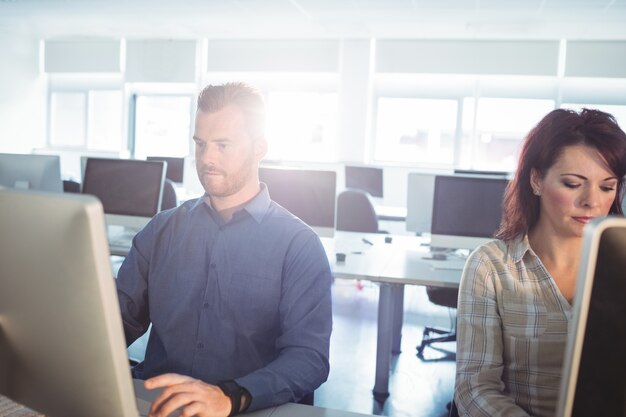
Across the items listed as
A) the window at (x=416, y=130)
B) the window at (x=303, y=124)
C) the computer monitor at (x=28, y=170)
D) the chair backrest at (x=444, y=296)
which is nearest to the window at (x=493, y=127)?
the window at (x=416, y=130)

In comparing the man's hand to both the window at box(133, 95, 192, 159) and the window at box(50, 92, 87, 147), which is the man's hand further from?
the window at box(50, 92, 87, 147)

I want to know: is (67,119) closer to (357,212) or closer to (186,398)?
(357,212)

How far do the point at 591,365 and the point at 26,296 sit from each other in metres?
0.62

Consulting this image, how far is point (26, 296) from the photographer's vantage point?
0.61m

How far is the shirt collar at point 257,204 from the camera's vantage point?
136 centimetres

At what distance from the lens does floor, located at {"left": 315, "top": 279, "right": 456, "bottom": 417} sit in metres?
2.76

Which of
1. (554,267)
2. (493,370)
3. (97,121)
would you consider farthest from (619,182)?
(97,121)

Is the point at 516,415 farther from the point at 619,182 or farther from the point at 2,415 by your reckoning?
the point at 2,415

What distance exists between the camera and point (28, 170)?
3.17m

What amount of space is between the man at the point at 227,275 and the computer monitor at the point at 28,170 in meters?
2.09

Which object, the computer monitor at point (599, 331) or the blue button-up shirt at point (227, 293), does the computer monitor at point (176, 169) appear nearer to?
the blue button-up shirt at point (227, 293)

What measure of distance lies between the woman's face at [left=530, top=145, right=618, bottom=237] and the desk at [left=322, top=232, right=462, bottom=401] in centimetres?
135

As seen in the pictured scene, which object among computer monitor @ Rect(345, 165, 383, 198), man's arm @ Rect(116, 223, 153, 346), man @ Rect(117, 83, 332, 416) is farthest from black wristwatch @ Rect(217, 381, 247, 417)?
computer monitor @ Rect(345, 165, 383, 198)

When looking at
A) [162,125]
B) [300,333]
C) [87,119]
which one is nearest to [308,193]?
[300,333]
